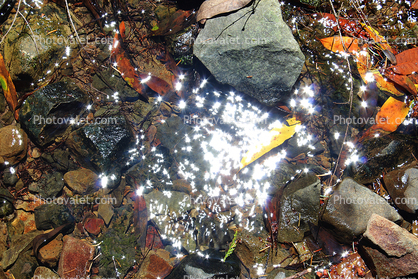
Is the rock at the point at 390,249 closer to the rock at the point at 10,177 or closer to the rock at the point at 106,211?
the rock at the point at 106,211

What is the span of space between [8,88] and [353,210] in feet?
19.2

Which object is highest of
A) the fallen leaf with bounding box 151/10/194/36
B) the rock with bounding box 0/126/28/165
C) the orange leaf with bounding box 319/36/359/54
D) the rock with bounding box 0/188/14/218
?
the fallen leaf with bounding box 151/10/194/36

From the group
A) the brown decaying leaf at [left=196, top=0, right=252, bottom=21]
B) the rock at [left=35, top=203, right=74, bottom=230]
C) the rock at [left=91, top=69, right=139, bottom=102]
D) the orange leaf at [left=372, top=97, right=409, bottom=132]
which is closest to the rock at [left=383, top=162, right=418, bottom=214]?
the orange leaf at [left=372, top=97, right=409, bottom=132]

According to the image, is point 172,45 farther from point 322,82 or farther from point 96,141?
point 322,82

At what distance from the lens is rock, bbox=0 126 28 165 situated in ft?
12.2

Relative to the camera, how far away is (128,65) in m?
4.00

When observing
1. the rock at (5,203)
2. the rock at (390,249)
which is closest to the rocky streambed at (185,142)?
the rock at (5,203)

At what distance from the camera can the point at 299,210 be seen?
3342mm

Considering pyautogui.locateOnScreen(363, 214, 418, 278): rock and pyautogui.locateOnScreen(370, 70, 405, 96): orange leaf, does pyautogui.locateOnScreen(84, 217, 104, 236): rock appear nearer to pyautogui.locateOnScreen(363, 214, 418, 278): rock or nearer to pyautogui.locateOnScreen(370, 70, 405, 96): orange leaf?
pyautogui.locateOnScreen(363, 214, 418, 278): rock

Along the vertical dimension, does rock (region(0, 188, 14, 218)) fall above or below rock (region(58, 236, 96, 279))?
above

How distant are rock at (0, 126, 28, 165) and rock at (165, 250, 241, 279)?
10.6 ft

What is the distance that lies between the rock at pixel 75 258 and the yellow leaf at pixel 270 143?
112 inches

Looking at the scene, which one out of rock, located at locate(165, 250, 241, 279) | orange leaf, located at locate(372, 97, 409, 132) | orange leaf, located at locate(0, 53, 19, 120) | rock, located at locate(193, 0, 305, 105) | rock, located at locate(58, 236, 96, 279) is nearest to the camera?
rock, located at locate(165, 250, 241, 279)

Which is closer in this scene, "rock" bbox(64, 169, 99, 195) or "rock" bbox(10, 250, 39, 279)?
"rock" bbox(10, 250, 39, 279)
